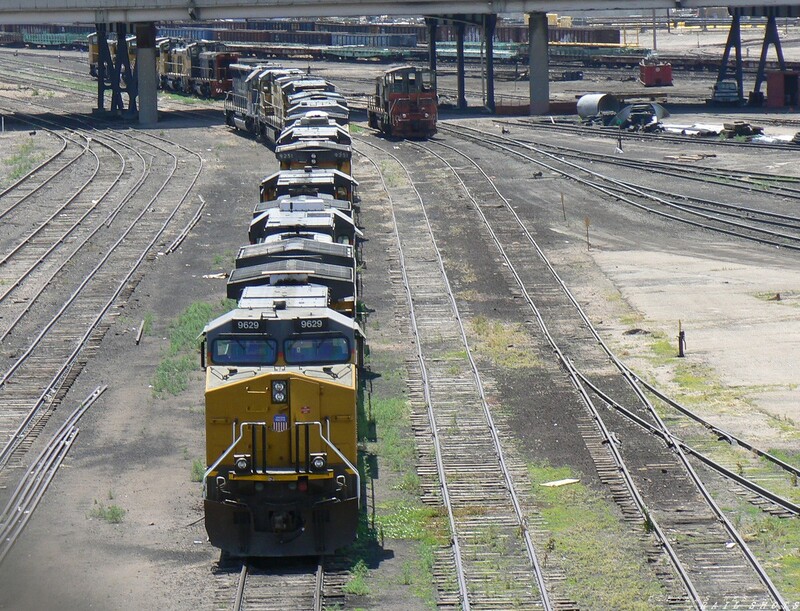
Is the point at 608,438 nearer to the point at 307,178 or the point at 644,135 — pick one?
the point at 307,178

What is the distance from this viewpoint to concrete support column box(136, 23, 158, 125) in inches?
2874

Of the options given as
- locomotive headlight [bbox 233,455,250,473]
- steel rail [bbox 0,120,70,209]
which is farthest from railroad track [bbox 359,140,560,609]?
steel rail [bbox 0,120,70,209]

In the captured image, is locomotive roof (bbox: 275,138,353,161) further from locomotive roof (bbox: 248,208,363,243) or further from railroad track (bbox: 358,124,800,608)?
locomotive roof (bbox: 248,208,363,243)

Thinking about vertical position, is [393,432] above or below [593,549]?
above

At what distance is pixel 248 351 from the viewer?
16.9m

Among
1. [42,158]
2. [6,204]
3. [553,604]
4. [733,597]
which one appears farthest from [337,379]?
[42,158]

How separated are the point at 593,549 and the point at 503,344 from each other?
1129 centimetres

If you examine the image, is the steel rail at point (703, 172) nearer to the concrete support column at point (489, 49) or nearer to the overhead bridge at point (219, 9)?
the overhead bridge at point (219, 9)

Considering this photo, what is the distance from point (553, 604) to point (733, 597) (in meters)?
2.19

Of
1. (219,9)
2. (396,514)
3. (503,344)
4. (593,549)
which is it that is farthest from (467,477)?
(219,9)

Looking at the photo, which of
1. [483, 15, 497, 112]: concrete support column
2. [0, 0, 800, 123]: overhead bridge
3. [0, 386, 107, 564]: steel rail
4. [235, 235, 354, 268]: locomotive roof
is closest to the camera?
[0, 386, 107, 564]: steel rail

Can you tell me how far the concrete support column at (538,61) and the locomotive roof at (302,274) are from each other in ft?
186

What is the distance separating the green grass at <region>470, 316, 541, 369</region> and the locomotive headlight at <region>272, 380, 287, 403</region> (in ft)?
35.3

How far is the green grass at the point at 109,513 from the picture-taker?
60.2 feet
